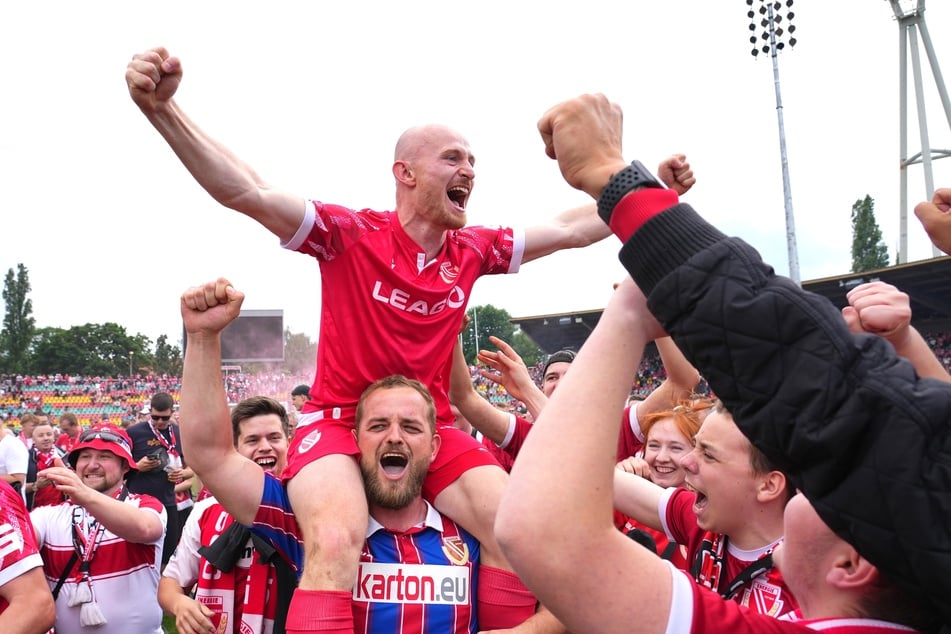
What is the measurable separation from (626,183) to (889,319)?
946 millimetres

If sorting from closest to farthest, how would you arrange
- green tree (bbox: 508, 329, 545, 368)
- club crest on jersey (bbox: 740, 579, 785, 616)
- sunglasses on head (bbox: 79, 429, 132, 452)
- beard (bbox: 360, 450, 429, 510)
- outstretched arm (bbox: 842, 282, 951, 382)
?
outstretched arm (bbox: 842, 282, 951, 382) < club crest on jersey (bbox: 740, 579, 785, 616) < beard (bbox: 360, 450, 429, 510) < sunglasses on head (bbox: 79, 429, 132, 452) < green tree (bbox: 508, 329, 545, 368)

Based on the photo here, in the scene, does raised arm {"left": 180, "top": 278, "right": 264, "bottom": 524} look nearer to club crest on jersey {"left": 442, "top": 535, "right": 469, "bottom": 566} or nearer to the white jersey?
club crest on jersey {"left": 442, "top": 535, "right": 469, "bottom": 566}

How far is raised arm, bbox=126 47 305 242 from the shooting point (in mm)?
2760

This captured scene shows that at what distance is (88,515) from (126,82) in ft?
10.6

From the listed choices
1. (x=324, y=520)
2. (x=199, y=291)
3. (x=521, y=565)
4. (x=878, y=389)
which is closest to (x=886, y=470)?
(x=878, y=389)

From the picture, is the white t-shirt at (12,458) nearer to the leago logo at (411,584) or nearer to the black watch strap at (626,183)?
the leago logo at (411,584)

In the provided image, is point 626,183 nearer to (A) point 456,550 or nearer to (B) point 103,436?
(A) point 456,550

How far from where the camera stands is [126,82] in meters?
2.76

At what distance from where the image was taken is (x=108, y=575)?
4.89 m

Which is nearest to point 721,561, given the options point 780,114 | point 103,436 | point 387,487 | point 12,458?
point 387,487

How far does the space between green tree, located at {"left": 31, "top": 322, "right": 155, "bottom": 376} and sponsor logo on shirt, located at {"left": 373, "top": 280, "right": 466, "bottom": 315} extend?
296ft

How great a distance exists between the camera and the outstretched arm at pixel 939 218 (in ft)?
7.01

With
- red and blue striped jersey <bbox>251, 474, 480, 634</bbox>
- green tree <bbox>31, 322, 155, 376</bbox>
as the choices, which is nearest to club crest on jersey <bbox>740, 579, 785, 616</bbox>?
red and blue striped jersey <bbox>251, 474, 480, 634</bbox>

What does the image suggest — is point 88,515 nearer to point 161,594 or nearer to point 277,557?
point 161,594
